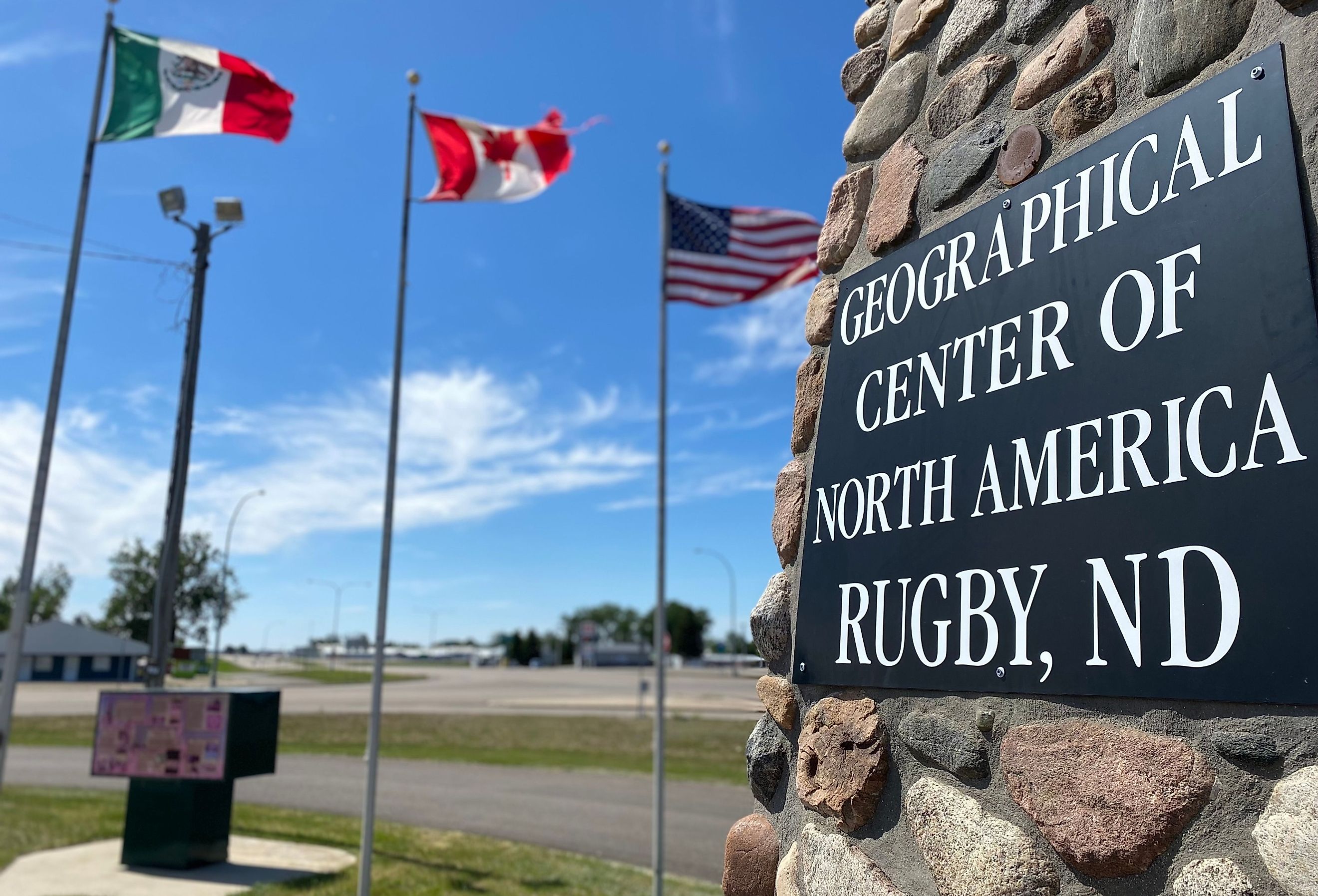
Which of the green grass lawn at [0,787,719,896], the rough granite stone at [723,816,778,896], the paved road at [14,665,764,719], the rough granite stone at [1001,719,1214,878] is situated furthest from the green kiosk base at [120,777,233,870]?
the paved road at [14,665,764,719]

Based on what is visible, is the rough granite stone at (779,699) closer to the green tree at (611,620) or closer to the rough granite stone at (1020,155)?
the rough granite stone at (1020,155)

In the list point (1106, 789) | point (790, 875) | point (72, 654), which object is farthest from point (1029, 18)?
point (72, 654)

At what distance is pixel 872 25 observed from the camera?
3014 millimetres

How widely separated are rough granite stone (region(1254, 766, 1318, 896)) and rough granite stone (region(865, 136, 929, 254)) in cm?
164

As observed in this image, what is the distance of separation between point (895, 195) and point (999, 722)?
1490 mm

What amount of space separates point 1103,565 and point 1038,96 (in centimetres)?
115

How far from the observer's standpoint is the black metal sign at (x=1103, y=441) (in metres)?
1.49

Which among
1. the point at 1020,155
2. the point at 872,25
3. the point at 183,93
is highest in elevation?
the point at 183,93

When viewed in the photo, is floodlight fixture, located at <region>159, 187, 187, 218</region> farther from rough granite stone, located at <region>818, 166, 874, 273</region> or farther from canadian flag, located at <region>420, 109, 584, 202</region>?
rough granite stone, located at <region>818, 166, 874, 273</region>

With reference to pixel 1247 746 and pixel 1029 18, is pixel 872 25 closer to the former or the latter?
pixel 1029 18

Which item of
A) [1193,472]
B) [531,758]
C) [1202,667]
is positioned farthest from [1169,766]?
[531,758]

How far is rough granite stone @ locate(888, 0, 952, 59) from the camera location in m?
2.66

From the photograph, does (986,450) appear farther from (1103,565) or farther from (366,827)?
(366,827)

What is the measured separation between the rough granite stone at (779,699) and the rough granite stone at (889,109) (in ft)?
5.28
